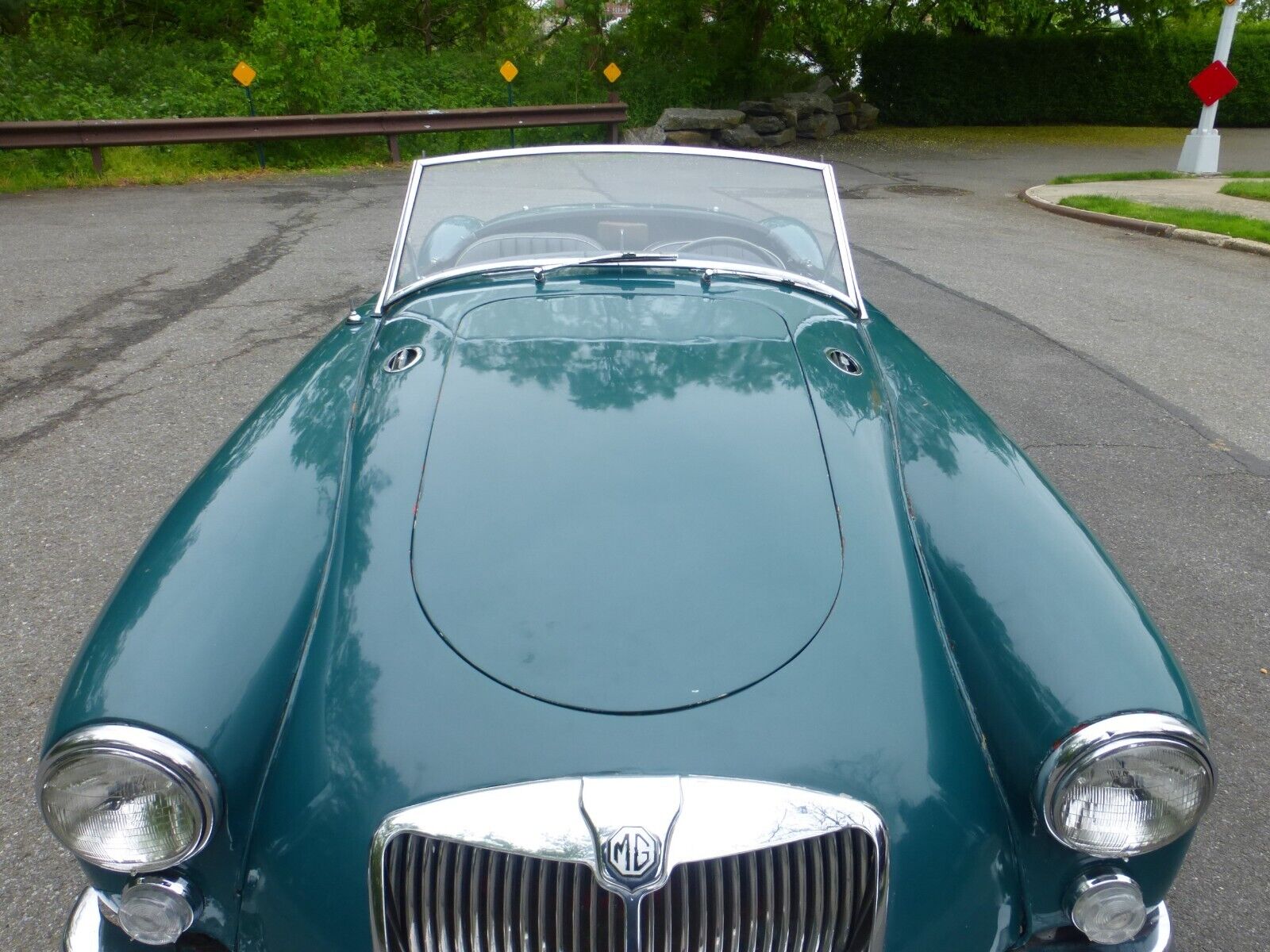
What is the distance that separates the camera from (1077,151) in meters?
19.2

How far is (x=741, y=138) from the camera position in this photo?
16703mm

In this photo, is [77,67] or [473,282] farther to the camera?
[77,67]

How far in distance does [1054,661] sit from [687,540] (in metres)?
0.65

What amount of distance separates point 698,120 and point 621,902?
16505mm

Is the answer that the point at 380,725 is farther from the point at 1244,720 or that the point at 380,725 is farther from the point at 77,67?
the point at 77,67

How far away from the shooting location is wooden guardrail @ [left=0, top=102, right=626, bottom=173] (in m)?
12.2

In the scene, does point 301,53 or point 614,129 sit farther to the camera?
point 614,129

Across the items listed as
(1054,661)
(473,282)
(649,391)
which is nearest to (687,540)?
(649,391)

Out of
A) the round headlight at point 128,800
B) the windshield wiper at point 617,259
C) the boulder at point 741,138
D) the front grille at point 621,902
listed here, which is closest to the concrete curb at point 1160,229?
the boulder at point 741,138

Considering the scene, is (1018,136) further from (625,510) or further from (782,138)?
(625,510)

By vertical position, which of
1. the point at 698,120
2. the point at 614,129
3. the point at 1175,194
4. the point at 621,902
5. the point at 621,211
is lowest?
the point at 621,902

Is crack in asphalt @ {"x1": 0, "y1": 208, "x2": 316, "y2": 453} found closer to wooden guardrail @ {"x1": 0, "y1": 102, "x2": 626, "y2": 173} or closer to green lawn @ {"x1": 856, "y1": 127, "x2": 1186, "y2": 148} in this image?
wooden guardrail @ {"x1": 0, "y1": 102, "x2": 626, "y2": 173}

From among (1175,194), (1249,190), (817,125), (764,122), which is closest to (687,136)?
(764,122)

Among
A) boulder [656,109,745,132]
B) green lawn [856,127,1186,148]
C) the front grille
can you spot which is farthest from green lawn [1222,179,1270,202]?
the front grille
